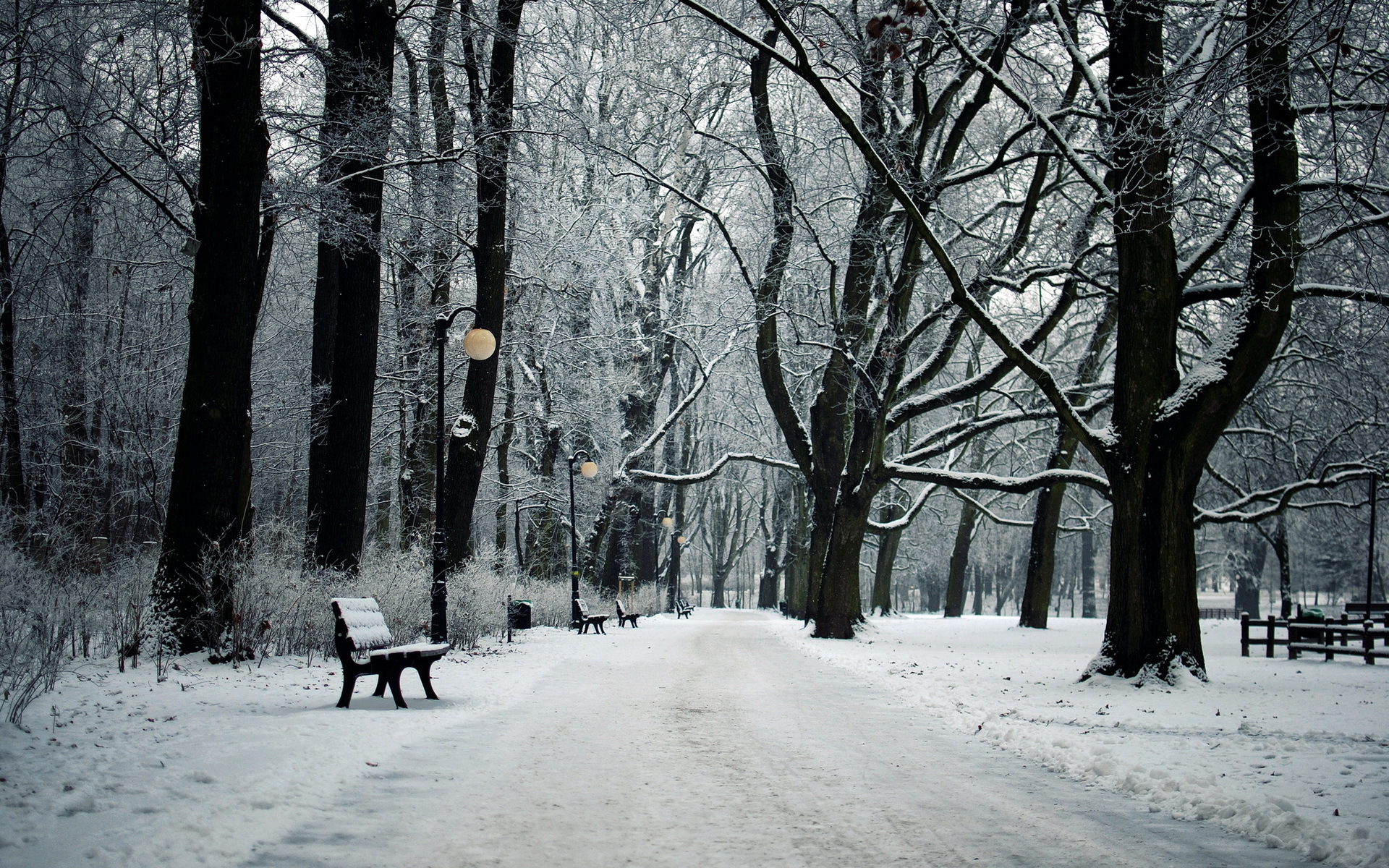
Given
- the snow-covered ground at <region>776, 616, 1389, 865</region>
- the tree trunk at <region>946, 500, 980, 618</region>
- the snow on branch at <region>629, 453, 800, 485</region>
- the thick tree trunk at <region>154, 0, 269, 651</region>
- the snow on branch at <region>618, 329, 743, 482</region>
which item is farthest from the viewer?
the tree trunk at <region>946, 500, 980, 618</region>

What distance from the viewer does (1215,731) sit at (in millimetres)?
7379

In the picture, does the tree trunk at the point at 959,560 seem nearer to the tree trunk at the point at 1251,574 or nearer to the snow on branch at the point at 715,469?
the snow on branch at the point at 715,469

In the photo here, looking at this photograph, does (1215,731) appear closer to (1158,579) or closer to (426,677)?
(1158,579)

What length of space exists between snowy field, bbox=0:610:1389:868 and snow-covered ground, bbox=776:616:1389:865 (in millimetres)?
22

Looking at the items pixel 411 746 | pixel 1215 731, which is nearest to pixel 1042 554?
pixel 1215 731

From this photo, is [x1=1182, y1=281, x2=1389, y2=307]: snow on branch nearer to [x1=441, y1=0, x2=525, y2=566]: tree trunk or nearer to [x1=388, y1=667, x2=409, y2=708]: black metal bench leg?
[x1=388, y1=667, x2=409, y2=708]: black metal bench leg

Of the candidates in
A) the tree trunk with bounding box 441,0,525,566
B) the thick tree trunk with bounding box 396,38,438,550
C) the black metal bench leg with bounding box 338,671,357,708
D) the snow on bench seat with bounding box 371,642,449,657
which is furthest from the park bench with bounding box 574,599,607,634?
the black metal bench leg with bounding box 338,671,357,708

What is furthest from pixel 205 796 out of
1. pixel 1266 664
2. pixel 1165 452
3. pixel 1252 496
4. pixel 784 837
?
pixel 1252 496

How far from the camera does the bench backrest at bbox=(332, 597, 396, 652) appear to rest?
26.3ft

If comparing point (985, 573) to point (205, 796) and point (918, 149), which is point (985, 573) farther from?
point (205, 796)

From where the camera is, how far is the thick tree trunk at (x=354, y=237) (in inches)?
506

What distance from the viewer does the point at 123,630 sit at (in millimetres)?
8898

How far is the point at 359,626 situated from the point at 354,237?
6.99m

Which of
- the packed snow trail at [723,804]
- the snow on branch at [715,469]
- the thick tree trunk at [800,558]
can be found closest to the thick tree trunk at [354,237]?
the packed snow trail at [723,804]
